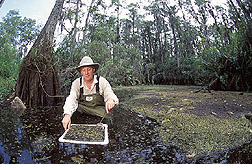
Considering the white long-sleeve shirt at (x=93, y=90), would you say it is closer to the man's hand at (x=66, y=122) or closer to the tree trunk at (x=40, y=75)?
the man's hand at (x=66, y=122)

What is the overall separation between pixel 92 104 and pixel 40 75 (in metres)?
2.63

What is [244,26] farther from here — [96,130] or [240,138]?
[96,130]

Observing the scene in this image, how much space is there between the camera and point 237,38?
24.9ft

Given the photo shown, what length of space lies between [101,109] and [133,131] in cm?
87

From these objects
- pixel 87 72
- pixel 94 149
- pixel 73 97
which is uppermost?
pixel 87 72

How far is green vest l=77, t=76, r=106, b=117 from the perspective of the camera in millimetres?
3005

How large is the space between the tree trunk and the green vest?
7.16ft

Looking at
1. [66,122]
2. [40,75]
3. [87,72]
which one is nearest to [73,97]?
[87,72]

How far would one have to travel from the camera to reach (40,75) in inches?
194

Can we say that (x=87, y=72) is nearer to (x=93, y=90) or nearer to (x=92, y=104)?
(x=93, y=90)

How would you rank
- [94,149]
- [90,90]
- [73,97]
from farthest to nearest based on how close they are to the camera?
[90,90] < [73,97] < [94,149]

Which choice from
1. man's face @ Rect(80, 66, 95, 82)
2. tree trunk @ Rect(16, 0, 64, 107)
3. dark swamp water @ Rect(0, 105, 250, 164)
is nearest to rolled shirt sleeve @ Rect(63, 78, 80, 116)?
man's face @ Rect(80, 66, 95, 82)

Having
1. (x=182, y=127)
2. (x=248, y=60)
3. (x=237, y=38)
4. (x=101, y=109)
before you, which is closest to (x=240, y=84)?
(x=248, y=60)

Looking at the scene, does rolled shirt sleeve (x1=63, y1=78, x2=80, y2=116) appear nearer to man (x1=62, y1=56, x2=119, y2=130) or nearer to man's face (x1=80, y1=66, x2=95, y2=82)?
man (x1=62, y1=56, x2=119, y2=130)
